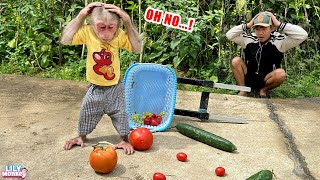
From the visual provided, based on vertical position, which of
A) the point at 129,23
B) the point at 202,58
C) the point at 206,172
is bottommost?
the point at 206,172

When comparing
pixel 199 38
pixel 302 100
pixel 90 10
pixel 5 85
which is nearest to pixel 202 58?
pixel 199 38

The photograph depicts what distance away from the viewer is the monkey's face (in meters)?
4.06

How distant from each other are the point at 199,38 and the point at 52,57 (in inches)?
92.6

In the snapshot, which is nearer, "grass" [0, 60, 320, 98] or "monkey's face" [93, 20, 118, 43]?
"monkey's face" [93, 20, 118, 43]

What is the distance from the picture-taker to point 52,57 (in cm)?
753

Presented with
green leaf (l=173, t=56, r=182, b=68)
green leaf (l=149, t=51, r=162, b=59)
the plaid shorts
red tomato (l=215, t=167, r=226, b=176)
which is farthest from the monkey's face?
green leaf (l=149, t=51, r=162, b=59)

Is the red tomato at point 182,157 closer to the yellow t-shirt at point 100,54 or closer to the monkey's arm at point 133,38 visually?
the yellow t-shirt at point 100,54

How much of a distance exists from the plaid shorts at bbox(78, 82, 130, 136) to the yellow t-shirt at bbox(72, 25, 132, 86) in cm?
9

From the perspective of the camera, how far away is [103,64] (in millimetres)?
4195

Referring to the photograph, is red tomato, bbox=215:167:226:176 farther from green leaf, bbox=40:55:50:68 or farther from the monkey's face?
green leaf, bbox=40:55:50:68

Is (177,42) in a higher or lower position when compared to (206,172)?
higher

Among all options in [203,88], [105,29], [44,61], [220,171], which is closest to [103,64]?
[105,29]

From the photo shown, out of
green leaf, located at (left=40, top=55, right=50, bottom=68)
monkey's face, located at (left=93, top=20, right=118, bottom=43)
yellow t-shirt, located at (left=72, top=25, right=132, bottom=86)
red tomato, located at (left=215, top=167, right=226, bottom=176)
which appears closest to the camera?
red tomato, located at (left=215, top=167, right=226, bottom=176)

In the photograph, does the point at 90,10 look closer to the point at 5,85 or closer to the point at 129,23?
the point at 129,23
